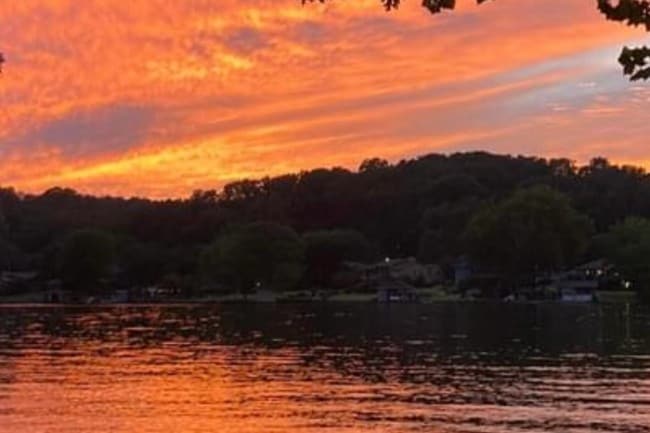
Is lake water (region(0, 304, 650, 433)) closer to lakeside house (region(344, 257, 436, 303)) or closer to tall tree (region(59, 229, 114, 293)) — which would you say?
lakeside house (region(344, 257, 436, 303))

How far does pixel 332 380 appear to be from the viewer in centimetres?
4381

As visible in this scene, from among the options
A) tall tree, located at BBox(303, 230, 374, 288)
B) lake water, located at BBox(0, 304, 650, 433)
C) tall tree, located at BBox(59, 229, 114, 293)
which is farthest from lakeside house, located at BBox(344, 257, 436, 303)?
lake water, located at BBox(0, 304, 650, 433)

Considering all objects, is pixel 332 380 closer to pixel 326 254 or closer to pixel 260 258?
pixel 260 258

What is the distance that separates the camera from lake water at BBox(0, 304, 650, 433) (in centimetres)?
3247

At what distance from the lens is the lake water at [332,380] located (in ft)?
107

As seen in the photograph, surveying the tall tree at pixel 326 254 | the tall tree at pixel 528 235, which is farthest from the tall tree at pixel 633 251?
the tall tree at pixel 326 254

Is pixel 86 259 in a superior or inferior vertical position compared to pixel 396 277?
superior

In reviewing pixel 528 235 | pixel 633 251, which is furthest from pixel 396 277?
pixel 633 251

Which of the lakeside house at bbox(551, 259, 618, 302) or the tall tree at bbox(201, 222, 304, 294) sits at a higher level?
the tall tree at bbox(201, 222, 304, 294)

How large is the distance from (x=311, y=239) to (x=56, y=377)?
5698 inches

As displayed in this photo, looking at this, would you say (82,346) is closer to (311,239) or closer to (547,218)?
(547,218)

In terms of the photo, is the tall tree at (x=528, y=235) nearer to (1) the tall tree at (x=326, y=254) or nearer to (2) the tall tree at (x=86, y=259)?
(1) the tall tree at (x=326, y=254)

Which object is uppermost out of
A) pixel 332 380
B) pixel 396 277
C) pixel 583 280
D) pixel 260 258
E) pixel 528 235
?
pixel 528 235

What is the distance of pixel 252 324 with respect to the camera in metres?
93.2
